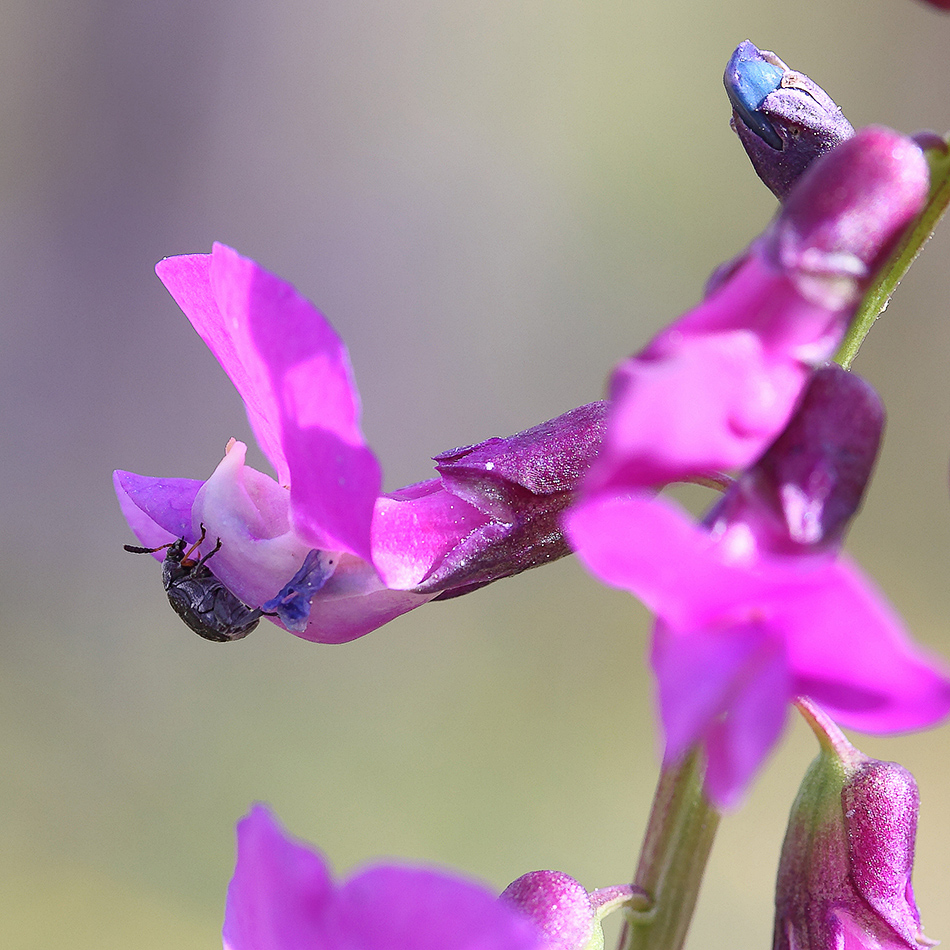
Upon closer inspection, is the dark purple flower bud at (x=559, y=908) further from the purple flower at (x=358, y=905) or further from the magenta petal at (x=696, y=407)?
the magenta petal at (x=696, y=407)

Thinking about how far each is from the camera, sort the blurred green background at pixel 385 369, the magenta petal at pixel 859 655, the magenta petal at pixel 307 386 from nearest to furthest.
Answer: the magenta petal at pixel 859 655 → the magenta petal at pixel 307 386 → the blurred green background at pixel 385 369

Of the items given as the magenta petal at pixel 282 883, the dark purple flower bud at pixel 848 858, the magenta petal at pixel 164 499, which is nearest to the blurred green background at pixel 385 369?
the magenta petal at pixel 164 499

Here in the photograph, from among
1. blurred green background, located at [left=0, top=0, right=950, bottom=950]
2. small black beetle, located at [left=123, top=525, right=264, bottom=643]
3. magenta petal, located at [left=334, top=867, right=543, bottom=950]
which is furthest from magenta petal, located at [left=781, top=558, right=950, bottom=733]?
blurred green background, located at [left=0, top=0, right=950, bottom=950]

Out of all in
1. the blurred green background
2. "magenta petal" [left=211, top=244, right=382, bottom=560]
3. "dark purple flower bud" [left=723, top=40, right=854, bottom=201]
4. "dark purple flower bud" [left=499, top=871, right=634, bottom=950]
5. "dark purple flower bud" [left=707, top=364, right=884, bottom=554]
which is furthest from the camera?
the blurred green background

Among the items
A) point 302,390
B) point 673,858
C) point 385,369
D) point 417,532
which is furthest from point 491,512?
point 385,369

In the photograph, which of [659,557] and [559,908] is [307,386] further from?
[559,908]

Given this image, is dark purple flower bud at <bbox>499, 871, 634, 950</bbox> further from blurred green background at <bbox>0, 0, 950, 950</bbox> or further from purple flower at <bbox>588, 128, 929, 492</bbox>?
blurred green background at <bbox>0, 0, 950, 950</bbox>

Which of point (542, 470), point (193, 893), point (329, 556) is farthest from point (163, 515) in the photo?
point (193, 893)
